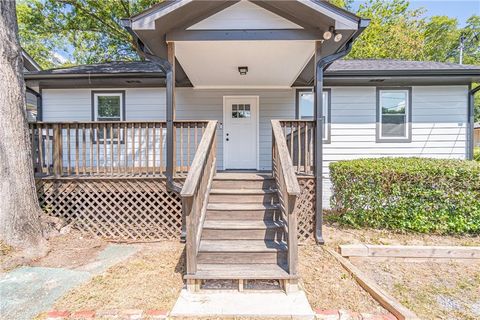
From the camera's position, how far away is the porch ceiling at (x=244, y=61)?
4324 millimetres

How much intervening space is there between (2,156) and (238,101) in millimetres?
5021

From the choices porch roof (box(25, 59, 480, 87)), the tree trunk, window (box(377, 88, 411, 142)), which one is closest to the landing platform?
the tree trunk

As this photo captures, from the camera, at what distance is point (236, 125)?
700cm

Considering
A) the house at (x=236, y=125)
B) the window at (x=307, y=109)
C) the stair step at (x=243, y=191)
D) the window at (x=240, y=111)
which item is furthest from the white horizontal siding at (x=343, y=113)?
the stair step at (x=243, y=191)

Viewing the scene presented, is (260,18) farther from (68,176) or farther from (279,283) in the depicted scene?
(68,176)

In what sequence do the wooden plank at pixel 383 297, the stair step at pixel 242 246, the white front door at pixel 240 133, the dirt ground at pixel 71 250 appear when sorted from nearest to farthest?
the wooden plank at pixel 383 297, the stair step at pixel 242 246, the dirt ground at pixel 71 250, the white front door at pixel 240 133

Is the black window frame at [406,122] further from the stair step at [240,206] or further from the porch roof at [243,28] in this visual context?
the stair step at [240,206]

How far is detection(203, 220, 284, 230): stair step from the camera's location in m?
3.46

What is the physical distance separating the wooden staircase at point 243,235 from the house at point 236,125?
0.06ft

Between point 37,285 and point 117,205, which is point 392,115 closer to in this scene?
point 117,205

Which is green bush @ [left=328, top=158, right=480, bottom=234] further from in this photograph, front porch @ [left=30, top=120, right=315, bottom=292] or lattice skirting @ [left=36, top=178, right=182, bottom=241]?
lattice skirting @ [left=36, top=178, right=182, bottom=241]

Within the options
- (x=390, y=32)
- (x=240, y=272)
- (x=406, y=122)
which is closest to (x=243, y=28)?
(x=240, y=272)

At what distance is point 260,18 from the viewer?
412 cm

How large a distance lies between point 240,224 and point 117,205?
2433 millimetres
